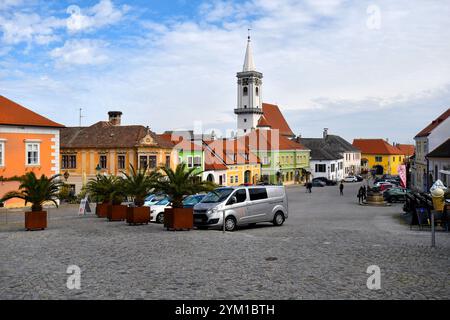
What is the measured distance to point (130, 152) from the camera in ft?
163

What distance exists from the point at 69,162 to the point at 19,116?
14.8 m

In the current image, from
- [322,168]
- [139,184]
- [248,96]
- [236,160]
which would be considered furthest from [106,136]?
[248,96]

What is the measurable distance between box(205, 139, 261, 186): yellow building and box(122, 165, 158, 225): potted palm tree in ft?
132

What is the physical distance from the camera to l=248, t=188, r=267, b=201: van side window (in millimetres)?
19797

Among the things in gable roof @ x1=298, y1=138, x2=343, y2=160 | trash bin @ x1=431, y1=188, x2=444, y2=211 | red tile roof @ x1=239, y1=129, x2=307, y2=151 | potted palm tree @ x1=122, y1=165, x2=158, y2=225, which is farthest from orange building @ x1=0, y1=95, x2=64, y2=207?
gable roof @ x1=298, y1=138, x2=343, y2=160

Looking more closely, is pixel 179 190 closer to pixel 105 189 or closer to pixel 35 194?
pixel 35 194

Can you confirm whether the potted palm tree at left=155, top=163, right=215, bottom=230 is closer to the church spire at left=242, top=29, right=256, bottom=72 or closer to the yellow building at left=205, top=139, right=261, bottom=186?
the yellow building at left=205, top=139, right=261, bottom=186

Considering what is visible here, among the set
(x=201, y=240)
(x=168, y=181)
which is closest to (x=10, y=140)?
(x=168, y=181)

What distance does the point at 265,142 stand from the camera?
3105 inches

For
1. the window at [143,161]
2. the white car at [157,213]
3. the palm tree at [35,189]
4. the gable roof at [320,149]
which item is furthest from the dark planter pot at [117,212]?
the gable roof at [320,149]

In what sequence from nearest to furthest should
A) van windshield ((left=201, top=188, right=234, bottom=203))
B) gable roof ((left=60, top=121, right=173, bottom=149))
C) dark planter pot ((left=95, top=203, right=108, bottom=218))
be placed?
van windshield ((left=201, top=188, right=234, bottom=203)) < dark planter pot ((left=95, top=203, right=108, bottom=218)) < gable roof ((left=60, top=121, right=173, bottom=149))

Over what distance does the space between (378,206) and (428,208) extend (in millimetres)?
17009

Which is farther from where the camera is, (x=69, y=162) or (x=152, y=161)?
(x=69, y=162)

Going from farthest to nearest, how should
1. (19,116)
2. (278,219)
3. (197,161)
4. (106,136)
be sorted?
(197,161) → (106,136) → (19,116) → (278,219)
